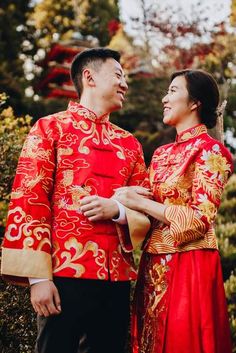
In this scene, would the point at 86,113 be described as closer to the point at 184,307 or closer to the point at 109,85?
the point at 109,85

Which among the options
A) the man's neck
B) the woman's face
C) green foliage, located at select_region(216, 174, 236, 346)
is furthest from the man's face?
green foliage, located at select_region(216, 174, 236, 346)

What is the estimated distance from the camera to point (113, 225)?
2.29 meters

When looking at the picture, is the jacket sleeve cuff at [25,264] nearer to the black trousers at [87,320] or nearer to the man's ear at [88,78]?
the black trousers at [87,320]

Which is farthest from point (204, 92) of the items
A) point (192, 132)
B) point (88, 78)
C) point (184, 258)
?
point (184, 258)

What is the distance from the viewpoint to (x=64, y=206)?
2227mm

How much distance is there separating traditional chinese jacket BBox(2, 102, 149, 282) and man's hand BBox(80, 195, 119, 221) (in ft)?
0.17

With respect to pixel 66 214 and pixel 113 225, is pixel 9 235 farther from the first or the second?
pixel 113 225

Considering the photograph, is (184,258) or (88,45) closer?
(184,258)

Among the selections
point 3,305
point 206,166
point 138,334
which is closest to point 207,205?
point 206,166

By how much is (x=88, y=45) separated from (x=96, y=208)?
15.4m

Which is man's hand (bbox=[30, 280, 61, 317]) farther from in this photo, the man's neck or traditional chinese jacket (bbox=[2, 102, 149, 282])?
the man's neck

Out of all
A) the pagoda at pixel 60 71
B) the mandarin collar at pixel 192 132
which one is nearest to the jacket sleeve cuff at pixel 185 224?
the mandarin collar at pixel 192 132

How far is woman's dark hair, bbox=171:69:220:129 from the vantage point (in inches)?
104

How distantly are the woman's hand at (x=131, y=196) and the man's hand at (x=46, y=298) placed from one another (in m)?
0.49
